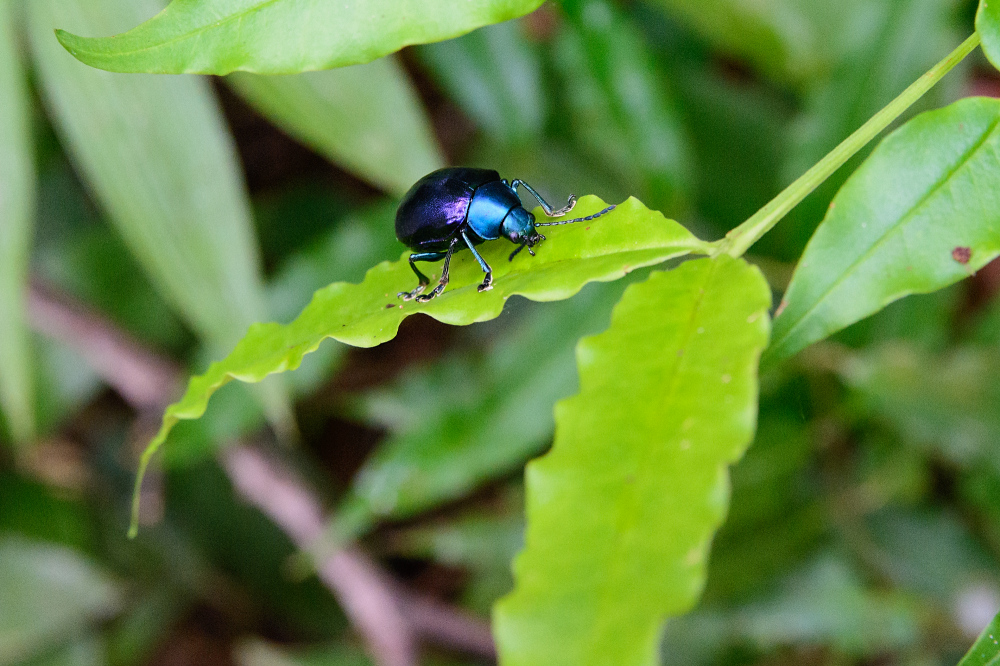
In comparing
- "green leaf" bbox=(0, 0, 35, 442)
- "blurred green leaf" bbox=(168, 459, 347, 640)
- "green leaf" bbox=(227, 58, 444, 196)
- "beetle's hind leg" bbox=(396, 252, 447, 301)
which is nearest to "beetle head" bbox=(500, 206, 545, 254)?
"beetle's hind leg" bbox=(396, 252, 447, 301)

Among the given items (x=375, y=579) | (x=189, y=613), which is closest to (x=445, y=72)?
(x=375, y=579)

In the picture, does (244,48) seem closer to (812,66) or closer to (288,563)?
(812,66)

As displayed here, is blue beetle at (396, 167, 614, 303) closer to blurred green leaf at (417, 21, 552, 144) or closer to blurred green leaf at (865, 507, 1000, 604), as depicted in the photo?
blurred green leaf at (417, 21, 552, 144)

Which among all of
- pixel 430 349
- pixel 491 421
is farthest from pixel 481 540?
pixel 430 349

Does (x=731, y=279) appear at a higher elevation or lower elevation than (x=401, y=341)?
lower

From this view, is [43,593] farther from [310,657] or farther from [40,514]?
[310,657]

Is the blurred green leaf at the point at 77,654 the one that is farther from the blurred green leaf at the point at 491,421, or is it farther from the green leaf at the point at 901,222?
the green leaf at the point at 901,222
